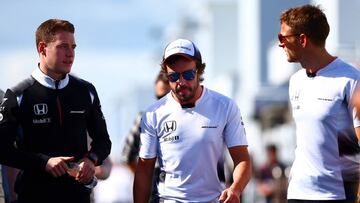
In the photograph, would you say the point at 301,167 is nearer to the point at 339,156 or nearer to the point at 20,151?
the point at 339,156

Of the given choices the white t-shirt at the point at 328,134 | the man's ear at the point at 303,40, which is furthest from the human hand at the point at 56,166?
the man's ear at the point at 303,40

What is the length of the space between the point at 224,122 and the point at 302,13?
40.3 inches

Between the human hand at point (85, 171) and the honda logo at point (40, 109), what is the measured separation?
478mm

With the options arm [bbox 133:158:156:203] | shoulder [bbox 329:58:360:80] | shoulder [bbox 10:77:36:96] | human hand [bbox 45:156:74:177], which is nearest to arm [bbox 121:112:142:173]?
arm [bbox 133:158:156:203]

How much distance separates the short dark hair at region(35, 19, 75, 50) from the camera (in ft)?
33.2

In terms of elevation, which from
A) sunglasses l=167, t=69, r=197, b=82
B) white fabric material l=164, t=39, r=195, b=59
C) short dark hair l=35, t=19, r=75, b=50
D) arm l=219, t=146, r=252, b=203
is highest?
short dark hair l=35, t=19, r=75, b=50

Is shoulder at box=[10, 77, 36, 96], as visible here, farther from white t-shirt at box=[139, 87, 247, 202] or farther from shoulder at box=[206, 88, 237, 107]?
shoulder at box=[206, 88, 237, 107]

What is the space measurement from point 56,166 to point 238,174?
4.46 ft

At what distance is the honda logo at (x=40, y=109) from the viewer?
1001cm

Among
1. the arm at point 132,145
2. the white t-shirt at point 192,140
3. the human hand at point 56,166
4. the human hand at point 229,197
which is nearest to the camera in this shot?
the human hand at point 229,197

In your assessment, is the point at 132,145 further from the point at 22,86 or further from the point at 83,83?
the point at 22,86

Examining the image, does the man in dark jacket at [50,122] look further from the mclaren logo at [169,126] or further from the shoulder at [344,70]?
the shoulder at [344,70]

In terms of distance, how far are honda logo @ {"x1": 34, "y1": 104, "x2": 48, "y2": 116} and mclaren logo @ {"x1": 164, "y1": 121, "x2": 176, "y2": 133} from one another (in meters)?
0.92

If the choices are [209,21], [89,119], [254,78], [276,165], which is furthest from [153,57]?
[89,119]
